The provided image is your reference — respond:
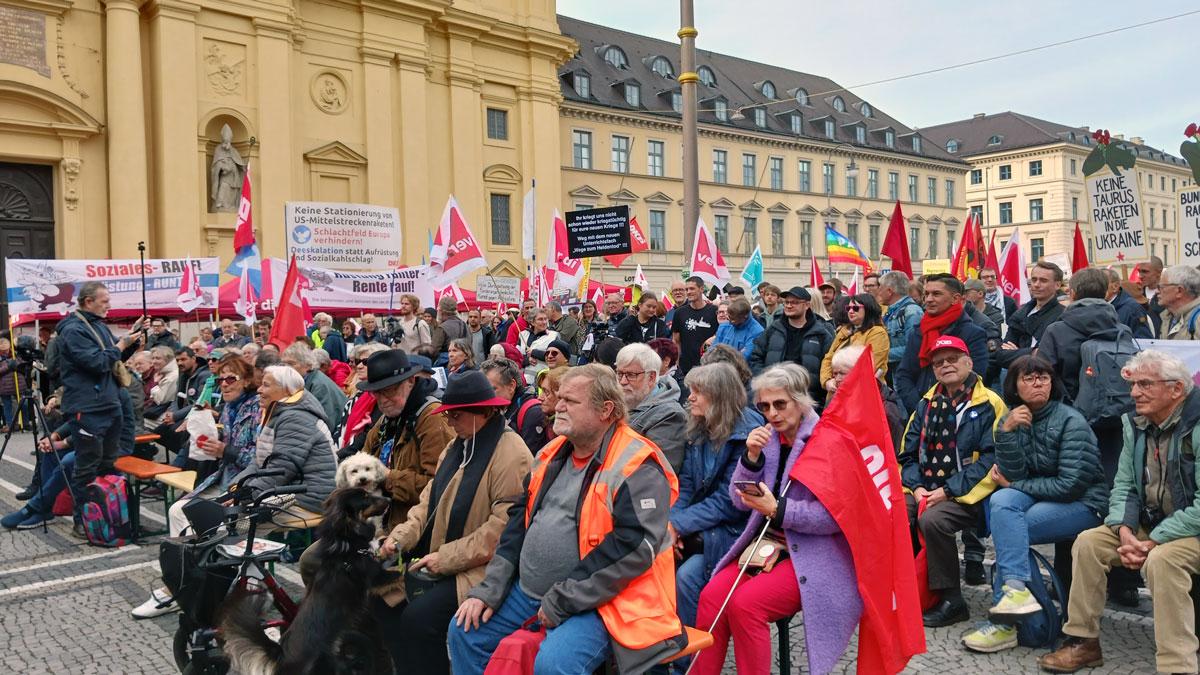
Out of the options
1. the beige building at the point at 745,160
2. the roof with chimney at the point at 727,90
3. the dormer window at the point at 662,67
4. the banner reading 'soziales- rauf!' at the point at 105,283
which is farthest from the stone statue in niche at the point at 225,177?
the dormer window at the point at 662,67

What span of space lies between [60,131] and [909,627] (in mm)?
31770

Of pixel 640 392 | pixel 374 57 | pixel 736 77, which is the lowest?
pixel 640 392

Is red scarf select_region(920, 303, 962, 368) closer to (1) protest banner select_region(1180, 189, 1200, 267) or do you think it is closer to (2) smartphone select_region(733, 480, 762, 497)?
(2) smartphone select_region(733, 480, 762, 497)

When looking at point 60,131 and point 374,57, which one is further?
point 374,57

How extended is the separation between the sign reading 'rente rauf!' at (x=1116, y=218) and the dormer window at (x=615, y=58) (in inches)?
1763

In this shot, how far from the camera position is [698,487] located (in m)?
5.09

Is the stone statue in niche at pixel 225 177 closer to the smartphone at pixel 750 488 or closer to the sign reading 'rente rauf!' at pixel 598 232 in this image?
the sign reading 'rente rauf!' at pixel 598 232

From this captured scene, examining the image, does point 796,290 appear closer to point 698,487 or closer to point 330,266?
point 698,487

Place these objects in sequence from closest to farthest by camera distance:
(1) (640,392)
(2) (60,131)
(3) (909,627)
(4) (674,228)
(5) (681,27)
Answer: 1. (3) (909,627)
2. (1) (640,392)
3. (5) (681,27)
4. (2) (60,131)
5. (4) (674,228)

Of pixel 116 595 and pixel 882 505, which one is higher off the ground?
pixel 882 505

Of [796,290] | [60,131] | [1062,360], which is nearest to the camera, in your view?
[1062,360]

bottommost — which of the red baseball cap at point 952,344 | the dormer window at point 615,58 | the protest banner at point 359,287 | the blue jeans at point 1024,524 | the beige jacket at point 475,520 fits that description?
the blue jeans at point 1024,524

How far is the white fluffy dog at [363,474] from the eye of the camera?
5.09 metres

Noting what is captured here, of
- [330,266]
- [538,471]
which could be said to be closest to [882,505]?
[538,471]
